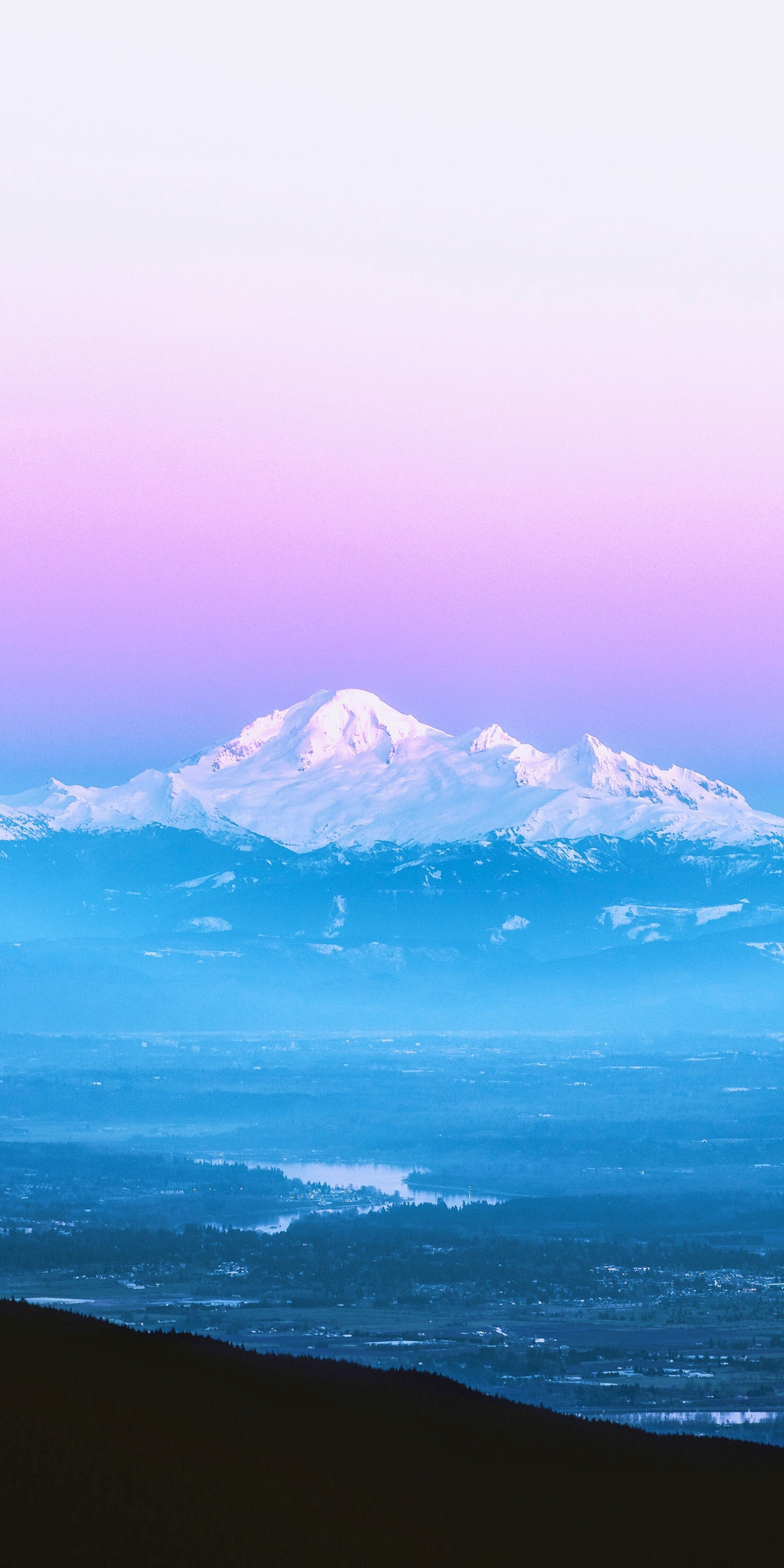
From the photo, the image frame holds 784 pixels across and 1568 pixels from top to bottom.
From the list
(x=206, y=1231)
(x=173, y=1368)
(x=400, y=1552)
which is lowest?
(x=400, y=1552)

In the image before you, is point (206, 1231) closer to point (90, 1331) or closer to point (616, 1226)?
point (616, 1226)

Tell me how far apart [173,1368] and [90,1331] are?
366cm

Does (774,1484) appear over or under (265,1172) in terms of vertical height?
under

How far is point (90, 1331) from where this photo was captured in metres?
42.7

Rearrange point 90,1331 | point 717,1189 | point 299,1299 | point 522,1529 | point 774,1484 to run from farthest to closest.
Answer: point 717,1189 < point 299,1299 < point 90,1331 < point 774,1484 < point 522,1529

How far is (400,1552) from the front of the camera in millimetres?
28109

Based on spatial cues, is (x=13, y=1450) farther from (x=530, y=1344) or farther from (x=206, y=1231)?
(x=206, y=1231)

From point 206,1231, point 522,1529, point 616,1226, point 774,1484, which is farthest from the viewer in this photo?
point 616,1226

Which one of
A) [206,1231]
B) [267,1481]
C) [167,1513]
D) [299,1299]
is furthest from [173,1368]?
[206,1231]

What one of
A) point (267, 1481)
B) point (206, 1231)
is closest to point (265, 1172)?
point (206, 1231)

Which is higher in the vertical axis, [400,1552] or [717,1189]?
[717,1189]

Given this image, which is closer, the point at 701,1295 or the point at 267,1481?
the point at 267,1481

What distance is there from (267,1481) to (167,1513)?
310cm

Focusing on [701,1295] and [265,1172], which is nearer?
[701,1295]
